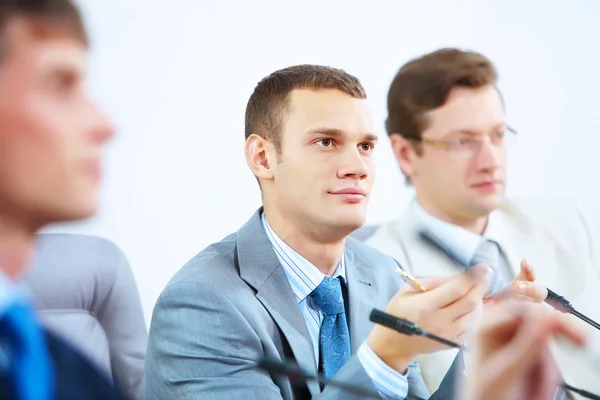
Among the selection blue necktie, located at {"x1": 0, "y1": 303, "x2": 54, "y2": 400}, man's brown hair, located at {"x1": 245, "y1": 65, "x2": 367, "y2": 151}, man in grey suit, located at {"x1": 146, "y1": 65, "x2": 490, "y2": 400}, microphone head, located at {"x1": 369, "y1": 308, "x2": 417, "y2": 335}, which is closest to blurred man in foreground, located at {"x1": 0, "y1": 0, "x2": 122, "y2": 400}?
blue necktie, located at {"x1": 0, "y1": 303, "x2": 54, "y2": 400}

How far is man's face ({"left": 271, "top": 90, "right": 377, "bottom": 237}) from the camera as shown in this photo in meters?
1.29

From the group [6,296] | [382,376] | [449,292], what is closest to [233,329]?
[382,376]

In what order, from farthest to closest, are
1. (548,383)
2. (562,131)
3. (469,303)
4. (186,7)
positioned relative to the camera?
(562,131) < (186,7) < (469,303) < (548,383)

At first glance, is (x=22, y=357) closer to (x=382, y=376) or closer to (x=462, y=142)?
(x=382, y=376)

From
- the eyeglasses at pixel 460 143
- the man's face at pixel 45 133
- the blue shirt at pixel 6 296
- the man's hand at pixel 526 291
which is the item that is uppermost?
the man's face at pixel 45 133

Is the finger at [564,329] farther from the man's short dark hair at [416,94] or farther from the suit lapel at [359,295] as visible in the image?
the man's short dark hair at [416,94]

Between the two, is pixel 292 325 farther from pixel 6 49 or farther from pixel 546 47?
pixel 546 47

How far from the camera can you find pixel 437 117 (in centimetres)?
164

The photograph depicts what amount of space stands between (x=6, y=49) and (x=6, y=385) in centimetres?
22

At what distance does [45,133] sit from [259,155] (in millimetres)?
861

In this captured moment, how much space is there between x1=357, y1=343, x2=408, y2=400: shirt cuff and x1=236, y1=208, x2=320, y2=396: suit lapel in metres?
0.15

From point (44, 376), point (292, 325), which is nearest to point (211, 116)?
point (292, 325)

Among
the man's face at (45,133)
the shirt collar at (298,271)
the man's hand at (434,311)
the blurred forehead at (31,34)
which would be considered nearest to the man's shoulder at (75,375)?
the man's face at (45,133)

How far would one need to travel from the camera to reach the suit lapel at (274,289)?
1.21 meters
